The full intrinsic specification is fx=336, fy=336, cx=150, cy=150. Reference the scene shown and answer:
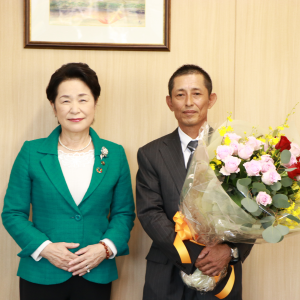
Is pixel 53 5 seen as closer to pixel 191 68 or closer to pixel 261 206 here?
pixel 191 68

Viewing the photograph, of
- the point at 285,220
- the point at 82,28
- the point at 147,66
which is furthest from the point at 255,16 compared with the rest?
the point at 285,220

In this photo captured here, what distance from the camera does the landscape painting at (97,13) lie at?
2189 millimetres

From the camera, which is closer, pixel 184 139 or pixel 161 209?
pixel 161 209

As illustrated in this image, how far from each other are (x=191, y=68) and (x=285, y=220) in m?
1.00

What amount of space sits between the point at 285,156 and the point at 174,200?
0.63 metres

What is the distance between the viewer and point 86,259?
1.65m

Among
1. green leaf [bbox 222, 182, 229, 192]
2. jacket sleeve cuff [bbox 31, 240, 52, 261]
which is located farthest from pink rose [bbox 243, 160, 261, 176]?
jacket sleeve cuff [bbox 31, 240, 52, 261]

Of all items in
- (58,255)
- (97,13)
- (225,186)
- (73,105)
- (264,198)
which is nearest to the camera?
(264,198)

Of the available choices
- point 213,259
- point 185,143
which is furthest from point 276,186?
point 185,143

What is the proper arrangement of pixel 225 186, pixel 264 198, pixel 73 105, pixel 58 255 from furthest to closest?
pixel 73 105 → pixel 58 255 → pixel 225 186 → pixel 264 198

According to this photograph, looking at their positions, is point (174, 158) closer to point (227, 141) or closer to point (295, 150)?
point (227, 141)

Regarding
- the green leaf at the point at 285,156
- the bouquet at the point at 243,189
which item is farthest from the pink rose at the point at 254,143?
the green leaf at the point at 285,156

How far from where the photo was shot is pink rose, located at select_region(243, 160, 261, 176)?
117 cm

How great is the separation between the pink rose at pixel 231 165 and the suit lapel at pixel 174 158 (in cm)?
46
